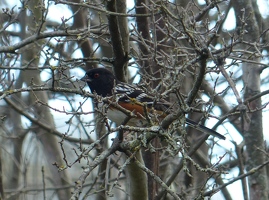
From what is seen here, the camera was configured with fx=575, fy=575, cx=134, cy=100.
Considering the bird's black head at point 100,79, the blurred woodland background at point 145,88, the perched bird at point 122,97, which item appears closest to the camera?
the blurred woodland background at point 145,88

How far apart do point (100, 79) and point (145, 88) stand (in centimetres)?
184

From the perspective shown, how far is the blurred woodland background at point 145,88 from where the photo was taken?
13.0ft

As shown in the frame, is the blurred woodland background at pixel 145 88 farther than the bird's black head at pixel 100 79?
No

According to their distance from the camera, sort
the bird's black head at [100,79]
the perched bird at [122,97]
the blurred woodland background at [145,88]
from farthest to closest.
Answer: the bird's black head at [100,79], the perched bird at [122,97], the blurred woodland background at [145,88]

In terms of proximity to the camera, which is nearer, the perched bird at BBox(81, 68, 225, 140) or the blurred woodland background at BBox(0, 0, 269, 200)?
the blurred woodland background at BBox(0, 0, 269, 200)

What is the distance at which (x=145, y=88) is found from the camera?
464 centimetres

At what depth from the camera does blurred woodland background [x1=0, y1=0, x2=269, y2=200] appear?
3.97 meters

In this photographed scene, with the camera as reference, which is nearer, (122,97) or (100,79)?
(122,97)

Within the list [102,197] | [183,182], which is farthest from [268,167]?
[102,197]

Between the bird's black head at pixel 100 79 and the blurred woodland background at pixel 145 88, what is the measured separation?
0.40ft

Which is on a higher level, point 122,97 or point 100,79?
point 100,79

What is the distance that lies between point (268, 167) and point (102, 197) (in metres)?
2.27

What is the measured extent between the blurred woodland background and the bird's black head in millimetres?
122

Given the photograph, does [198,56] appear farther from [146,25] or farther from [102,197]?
[102,197]
